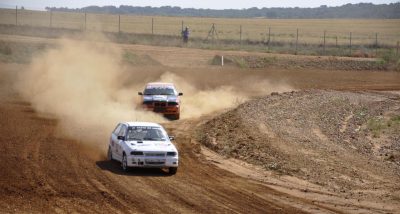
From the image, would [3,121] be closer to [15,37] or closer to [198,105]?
[198,105]

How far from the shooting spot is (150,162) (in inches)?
830

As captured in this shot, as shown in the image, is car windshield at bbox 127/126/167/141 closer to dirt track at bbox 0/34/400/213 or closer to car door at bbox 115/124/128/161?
car door at bbox 115/124/128/161

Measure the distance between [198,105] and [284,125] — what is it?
10886 mm

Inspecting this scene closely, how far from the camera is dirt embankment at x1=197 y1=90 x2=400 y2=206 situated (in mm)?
21623

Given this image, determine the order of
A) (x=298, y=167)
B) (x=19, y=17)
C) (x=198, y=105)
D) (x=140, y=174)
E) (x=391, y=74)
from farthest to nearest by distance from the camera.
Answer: (x=19, y=17) → (x=391, y=74) → (x=198, y=105) → (x=298, y=167) → (x=140, y=174)

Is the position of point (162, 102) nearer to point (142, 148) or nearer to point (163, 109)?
point (163, 109)

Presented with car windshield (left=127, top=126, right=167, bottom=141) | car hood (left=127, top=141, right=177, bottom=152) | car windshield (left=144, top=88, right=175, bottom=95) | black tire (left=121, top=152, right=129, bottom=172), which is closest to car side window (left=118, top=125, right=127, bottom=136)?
car windshield (left=127, top=126, right=167, bottom=141)

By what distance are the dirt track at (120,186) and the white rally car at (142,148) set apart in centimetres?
33

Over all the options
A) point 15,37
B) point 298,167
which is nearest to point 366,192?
point 298,167

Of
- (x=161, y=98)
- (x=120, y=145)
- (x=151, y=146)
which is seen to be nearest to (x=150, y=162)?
(x=151, y=146)

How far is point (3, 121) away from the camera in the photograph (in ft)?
105

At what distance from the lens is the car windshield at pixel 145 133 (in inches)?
890

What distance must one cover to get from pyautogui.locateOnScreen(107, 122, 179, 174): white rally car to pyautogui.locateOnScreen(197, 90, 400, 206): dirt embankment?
336 cm

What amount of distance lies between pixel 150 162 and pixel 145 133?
6.39 feet
